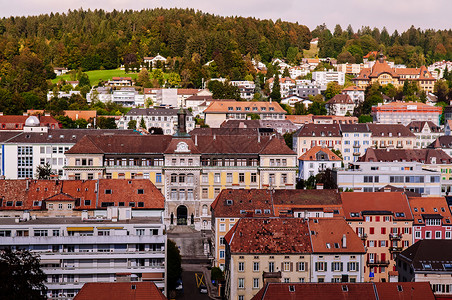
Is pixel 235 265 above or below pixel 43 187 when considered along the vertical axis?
below

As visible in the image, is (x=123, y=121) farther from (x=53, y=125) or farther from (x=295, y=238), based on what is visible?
(x=295, y=238)

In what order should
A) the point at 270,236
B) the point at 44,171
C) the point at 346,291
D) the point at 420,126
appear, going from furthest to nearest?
the point at 420,126
the point at 44,171
the point at 270,236
the point at 346,291

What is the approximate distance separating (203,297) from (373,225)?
19.8 meters

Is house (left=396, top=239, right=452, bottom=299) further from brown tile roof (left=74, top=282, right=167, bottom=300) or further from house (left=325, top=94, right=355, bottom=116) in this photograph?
house (left=325, top=94, right=355, bottom=116)

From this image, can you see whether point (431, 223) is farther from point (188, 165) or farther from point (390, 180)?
point (188, 165)

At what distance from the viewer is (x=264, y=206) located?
7794cm

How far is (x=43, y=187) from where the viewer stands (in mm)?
71688

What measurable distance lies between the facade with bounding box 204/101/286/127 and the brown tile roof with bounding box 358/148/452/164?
151ft

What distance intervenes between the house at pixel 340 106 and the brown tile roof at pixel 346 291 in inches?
5242

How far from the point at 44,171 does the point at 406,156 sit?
56608mm

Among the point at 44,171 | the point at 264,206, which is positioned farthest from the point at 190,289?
the point at 44,171

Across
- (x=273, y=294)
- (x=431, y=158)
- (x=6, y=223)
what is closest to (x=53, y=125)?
(x=431, y=158)

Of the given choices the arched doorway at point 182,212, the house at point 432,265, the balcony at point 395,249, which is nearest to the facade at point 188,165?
the arched doorway at point 182,212

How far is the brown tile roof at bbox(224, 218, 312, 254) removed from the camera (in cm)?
6562
